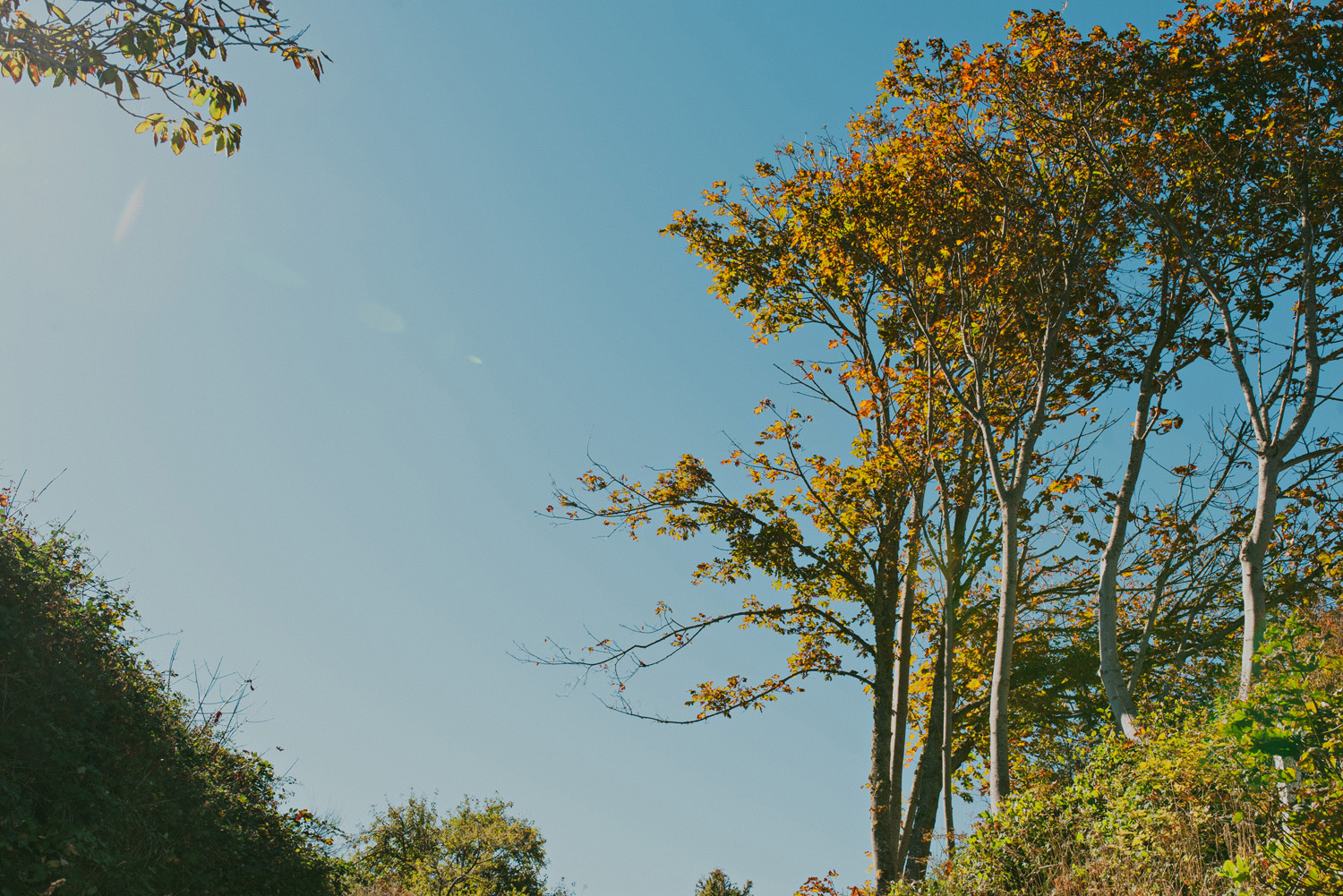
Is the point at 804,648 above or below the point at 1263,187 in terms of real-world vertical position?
below

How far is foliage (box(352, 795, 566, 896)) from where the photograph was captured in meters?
29.6

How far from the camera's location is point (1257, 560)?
25.4 feet

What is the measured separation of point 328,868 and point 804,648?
7.41m

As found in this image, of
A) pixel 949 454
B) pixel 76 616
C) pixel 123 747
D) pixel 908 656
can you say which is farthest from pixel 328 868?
pixel 949 454

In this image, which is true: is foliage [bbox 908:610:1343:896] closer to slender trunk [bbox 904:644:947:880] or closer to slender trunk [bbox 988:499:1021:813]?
slender trunk [bbox 988:499:1021:813]

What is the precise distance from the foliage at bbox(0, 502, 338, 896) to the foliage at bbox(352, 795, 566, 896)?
22135 mm

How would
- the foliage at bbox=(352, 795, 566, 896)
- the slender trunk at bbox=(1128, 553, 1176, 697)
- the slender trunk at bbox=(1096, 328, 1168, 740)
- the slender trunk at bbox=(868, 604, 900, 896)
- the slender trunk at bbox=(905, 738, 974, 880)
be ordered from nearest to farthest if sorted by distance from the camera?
the slender trunk at bbox=(1096, 328, 1168, 740)
the slender trunk at bbox=(1128, 553, 1176, 697)
the slender trunk at bbox=(868, 604, 900, 896)
the slender trunk at bbox=(905, 738, 974, 880)
the foliage at bbox=(352, 795, 566, 896)

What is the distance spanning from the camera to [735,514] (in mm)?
13211

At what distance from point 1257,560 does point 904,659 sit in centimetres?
559

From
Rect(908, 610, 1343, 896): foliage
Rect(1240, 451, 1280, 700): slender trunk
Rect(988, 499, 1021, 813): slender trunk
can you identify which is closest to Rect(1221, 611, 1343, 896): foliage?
Rect(908, 610, 1343, 896): foliage

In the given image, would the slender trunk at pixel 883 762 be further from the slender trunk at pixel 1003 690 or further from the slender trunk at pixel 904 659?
the slender trunk at pixel 1003 690

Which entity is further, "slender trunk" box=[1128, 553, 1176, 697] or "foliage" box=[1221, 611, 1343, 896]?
"slender trunk" box=[1128, 553, 1176, 697]

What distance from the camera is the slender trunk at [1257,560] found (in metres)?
7.33

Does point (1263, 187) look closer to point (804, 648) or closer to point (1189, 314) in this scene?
point (1189, 314)
